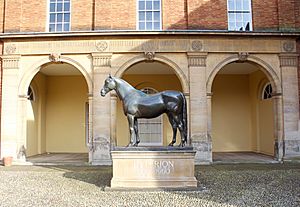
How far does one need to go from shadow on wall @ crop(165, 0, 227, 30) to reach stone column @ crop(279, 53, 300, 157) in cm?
290

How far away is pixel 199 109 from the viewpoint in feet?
37.7

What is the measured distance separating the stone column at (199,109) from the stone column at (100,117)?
3.29m

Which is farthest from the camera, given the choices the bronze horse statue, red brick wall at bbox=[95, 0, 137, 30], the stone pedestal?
red brick wall at bbox=[95, 0, 137, 30]

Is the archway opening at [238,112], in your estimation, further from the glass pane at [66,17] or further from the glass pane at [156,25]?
the glass pane at [66,17]

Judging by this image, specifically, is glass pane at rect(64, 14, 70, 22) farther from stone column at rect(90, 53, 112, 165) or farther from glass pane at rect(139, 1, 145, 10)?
glass pane at rect(139, 1, 145, 10)

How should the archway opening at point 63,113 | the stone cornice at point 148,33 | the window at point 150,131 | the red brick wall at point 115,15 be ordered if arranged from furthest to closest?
the archway opening at point 63,113, the window at point 150,131, the red brick wall at point 115,15, the stone cornice at point 148,33

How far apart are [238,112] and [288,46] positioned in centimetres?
500

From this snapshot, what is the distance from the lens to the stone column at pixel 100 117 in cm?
1128

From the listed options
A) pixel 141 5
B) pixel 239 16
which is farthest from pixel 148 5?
pixel 239 16

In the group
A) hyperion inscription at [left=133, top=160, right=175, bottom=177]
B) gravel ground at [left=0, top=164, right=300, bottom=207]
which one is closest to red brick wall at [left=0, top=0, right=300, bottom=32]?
A: gravel ground at [left=0, top=164, right=300, bottom=207]

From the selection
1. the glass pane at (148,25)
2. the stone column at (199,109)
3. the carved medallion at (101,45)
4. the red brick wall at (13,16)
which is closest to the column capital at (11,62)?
the red brick wall at (13,16)

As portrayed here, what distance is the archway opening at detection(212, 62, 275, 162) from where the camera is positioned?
15109 mm

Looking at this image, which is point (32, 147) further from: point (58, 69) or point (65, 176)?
point (65, 176)

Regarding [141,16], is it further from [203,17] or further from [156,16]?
[203,17]
